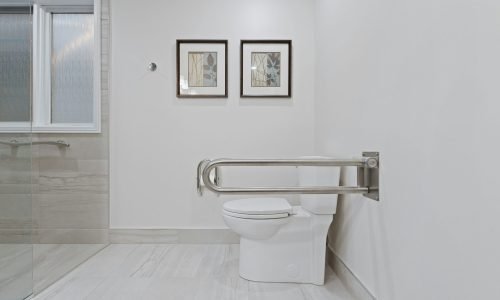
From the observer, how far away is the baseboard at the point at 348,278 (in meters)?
1.58

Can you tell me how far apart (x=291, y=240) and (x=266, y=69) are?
1407 millimetres

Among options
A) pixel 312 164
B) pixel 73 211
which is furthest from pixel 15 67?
pixel 312 164

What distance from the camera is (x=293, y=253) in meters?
1.92

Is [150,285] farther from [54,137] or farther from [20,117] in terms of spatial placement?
[54,137]

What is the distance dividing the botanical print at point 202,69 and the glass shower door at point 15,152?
3.79 feet

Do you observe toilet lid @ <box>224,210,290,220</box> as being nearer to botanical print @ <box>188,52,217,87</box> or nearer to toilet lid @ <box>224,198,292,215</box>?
toilet lid @ <box>224,198,292,215</box>

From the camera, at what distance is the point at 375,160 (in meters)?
1.39

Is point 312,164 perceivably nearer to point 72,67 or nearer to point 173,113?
point 173,113

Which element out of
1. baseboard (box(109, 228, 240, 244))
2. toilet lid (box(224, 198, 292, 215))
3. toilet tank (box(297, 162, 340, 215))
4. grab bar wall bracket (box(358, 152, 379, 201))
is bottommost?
baseboard (box(109, 228, 240, 244))

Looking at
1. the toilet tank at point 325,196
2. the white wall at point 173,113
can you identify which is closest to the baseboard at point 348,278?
the toilet tank at point 325,196

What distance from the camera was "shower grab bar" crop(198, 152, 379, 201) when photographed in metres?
1.18

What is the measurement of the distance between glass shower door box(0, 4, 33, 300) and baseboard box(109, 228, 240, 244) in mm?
907

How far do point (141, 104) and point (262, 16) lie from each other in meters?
1.21

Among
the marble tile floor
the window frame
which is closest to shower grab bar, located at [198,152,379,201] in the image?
the marble tile floor
